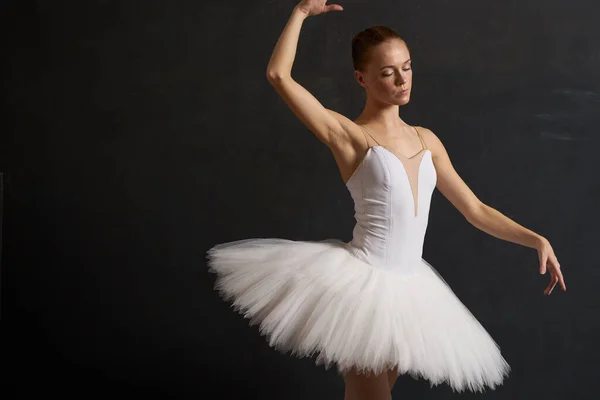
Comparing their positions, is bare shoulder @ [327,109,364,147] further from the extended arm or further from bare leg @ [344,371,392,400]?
bare leg @ [344,371,392,400]

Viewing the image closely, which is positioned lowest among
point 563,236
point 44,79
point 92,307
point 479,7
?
point 92,307

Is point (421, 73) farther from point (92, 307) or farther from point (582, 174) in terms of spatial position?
point (92, 307)

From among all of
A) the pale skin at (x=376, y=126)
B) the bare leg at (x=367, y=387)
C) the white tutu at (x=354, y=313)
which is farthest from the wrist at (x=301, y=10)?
the bare leg at (x=367, y=387)

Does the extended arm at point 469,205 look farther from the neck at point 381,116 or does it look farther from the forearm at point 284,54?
the forearm at point 284,54

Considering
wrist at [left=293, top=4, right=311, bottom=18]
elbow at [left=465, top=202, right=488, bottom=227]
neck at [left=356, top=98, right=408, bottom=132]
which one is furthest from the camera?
elbow at [left=465, top=202, right=488, bottom=227]

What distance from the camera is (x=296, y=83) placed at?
2.06 metres

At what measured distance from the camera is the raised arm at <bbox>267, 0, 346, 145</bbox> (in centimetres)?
201

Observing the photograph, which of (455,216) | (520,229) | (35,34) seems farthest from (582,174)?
(35,34)

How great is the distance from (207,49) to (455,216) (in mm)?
1147

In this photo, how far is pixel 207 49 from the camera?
3086 mm

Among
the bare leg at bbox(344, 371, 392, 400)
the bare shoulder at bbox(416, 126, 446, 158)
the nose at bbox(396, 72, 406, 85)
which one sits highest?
the nose at bbox(396, 72, 406, 85)

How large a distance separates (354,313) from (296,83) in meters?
0.60

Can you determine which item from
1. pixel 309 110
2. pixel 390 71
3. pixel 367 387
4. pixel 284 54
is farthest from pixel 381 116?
pixel 367 387

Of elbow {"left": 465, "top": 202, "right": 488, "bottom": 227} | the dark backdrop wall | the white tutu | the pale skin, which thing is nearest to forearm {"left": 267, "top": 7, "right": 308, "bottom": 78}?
the pale skin
